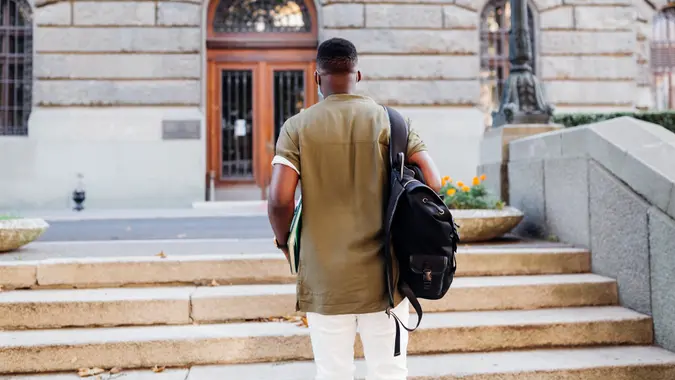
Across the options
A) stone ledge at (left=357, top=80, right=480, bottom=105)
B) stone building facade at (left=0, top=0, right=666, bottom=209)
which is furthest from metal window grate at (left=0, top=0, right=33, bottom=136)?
stone ledge at (left=357, top=80, right=480, bottom=105)

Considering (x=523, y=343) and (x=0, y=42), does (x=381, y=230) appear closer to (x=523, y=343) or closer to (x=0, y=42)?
(x=523, y=343)

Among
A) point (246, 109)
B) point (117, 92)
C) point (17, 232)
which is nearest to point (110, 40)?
point (117, 92)

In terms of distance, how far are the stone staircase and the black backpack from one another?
149cm

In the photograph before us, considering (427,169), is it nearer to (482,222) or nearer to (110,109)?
(482,222)

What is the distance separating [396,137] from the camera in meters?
2.31

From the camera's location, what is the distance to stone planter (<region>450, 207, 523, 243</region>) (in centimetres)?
542

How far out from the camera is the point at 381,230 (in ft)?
7.41

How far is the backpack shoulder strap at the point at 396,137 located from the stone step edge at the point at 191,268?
2.46 meters

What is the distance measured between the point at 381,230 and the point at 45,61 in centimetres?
1211

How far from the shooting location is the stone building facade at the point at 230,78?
1175 cm

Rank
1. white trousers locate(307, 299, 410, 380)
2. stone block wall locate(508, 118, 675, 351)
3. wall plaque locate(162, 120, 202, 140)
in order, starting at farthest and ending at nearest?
wall plaque locate(162, 120, 202, 140) < stone block wall locate(508, 118, 675, 351) < white trousers locate(307, 299, 410, 380)

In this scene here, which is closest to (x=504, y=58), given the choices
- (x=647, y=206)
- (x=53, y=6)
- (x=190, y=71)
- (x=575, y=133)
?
(x=190, y=71)

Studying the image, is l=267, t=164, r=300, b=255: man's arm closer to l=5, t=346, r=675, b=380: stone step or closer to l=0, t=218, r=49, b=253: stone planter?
l=5, t=346, r=675, b=380: stone step

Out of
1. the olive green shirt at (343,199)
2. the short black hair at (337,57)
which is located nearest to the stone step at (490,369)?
the olive green shirt at (343,199)
